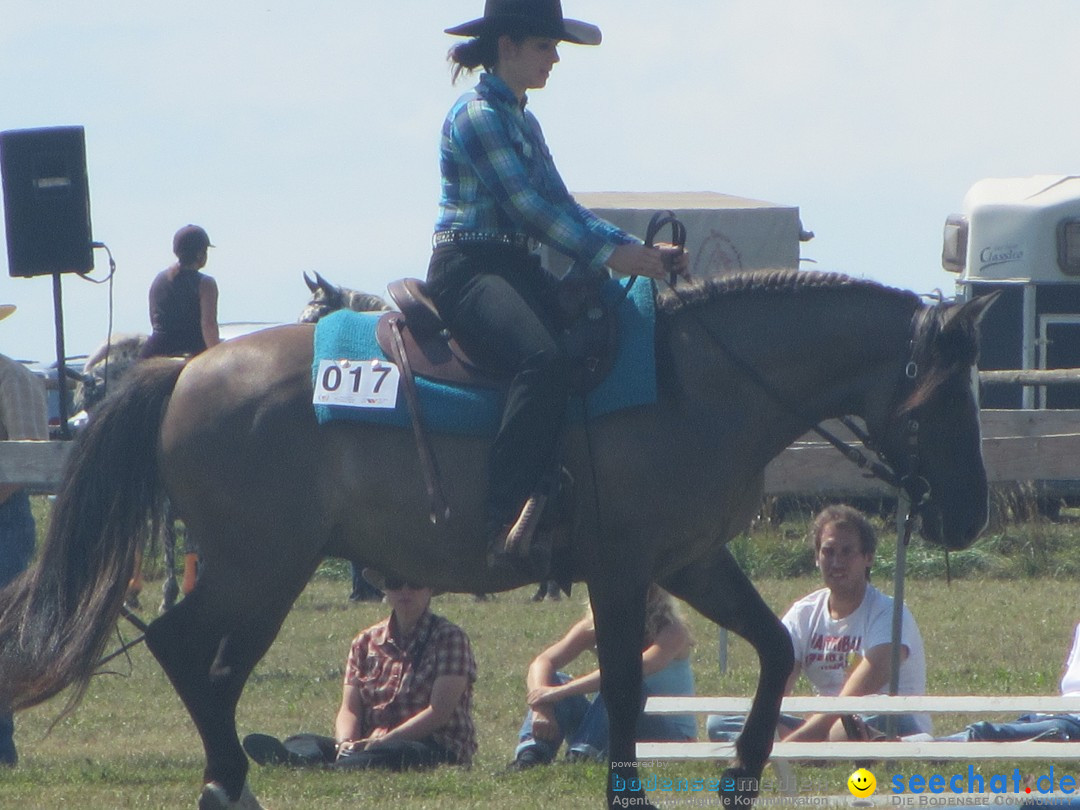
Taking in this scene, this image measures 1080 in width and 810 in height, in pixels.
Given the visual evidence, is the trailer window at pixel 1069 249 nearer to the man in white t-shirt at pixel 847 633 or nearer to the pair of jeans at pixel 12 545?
the man in white t-shirt at pixel 847 633

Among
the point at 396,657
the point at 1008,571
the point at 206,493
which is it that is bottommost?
the point at 1008,571

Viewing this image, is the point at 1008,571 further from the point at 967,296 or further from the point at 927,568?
the point at 967,296

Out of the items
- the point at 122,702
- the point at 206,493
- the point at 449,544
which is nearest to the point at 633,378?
the point at 449,544

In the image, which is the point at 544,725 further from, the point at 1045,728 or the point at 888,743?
the point at 1045,728

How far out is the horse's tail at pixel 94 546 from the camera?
230 inches

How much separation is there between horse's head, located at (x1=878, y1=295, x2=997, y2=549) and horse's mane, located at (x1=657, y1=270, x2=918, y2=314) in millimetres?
233

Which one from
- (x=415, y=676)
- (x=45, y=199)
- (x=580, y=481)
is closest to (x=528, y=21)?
(x=580, y=481)

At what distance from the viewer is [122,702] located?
9609mm

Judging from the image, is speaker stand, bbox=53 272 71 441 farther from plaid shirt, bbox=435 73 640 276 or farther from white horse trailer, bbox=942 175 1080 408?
white horse trailer, bbox=942 175 1080 408

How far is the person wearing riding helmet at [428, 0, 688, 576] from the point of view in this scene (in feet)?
17.2

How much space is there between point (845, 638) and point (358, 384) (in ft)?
9.41

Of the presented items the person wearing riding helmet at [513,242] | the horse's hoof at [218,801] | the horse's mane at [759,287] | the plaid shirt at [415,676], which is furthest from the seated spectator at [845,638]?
the horse's hoof at [218,801]

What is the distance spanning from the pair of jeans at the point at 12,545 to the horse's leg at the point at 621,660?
3201 mm

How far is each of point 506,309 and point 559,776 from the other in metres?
2.43
